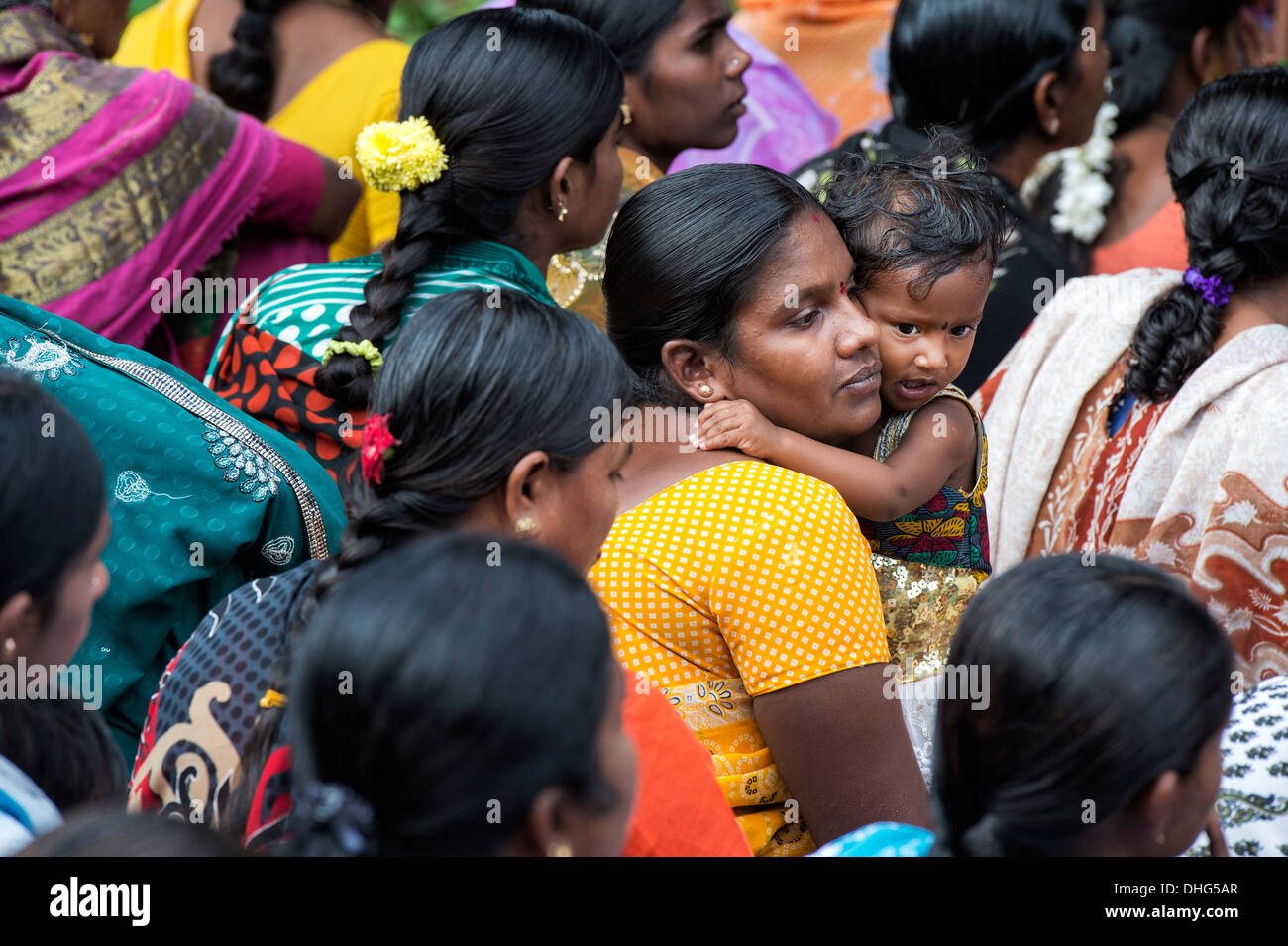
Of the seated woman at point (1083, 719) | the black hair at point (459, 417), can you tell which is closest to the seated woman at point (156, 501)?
the black hair at point (459, 417)

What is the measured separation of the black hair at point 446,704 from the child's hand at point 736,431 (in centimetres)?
92

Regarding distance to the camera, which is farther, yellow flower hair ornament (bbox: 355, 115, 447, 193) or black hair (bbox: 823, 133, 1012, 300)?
yellow flower hair ornament (bbox: 355, 115, 447, 193)

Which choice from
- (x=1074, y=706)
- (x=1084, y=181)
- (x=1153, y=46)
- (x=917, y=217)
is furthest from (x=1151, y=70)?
(x=1074, y=706)

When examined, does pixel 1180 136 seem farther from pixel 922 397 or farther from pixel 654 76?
pixel 654 76

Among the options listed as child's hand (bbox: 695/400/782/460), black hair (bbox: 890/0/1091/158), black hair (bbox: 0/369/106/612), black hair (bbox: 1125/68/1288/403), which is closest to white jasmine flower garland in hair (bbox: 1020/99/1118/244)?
black hair (bbox: 890/0/1091/158)

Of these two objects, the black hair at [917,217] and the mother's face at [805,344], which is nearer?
the mother's face at [805,344]

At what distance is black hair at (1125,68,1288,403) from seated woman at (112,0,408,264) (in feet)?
6.50

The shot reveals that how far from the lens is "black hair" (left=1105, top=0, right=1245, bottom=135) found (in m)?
4.80

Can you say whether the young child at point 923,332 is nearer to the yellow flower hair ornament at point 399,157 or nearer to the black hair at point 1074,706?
the yellow flower hair ornament at point 399,157

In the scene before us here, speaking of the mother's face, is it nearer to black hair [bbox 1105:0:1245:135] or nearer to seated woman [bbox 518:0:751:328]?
seated woman [bbox 518:0:751:328]

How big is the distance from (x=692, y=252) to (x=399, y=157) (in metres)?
0.84

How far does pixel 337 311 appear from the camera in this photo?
2926mm

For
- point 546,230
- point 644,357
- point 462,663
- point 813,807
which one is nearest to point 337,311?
point 546,230

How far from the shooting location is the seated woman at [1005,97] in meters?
3.82
